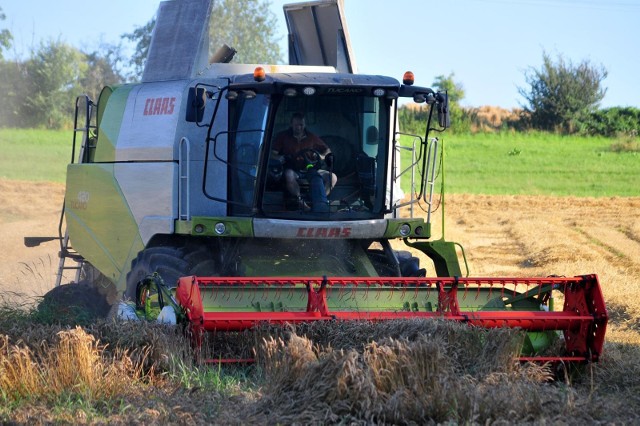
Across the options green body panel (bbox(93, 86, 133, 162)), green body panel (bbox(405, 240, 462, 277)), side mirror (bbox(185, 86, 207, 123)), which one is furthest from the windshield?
green body panel (bbox(93, 86, 133, 162))

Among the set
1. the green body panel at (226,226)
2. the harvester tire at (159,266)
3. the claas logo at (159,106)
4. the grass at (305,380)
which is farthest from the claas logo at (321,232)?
the claas logo at (159,106)

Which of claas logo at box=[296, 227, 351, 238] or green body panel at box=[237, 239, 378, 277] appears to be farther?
green body panel at box=[237, 239, 378, 277]

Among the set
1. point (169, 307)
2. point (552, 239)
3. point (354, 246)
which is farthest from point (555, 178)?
point (169, 307)

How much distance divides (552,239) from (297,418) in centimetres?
1309

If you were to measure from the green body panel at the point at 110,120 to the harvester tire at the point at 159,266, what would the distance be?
1.44 meters

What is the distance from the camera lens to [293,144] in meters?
8.28

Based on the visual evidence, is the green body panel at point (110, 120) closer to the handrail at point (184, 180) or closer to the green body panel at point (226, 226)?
the handrail at point (184, 180)

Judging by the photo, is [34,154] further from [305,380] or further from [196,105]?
[305,380]

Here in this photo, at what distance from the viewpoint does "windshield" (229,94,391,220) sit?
322 inches

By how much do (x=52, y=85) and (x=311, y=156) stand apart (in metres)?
35.1

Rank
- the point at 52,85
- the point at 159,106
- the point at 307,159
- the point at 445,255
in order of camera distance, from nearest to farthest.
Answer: the point at 307,159 → the point at 159,106 → the point at 445,255 → the point at 52,85

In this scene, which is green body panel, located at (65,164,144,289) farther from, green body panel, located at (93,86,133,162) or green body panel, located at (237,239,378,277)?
green body panel, located at (237,239,378,277)

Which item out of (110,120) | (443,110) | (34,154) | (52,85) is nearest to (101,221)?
(110,120)

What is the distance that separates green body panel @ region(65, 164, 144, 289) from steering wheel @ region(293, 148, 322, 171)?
173cm
